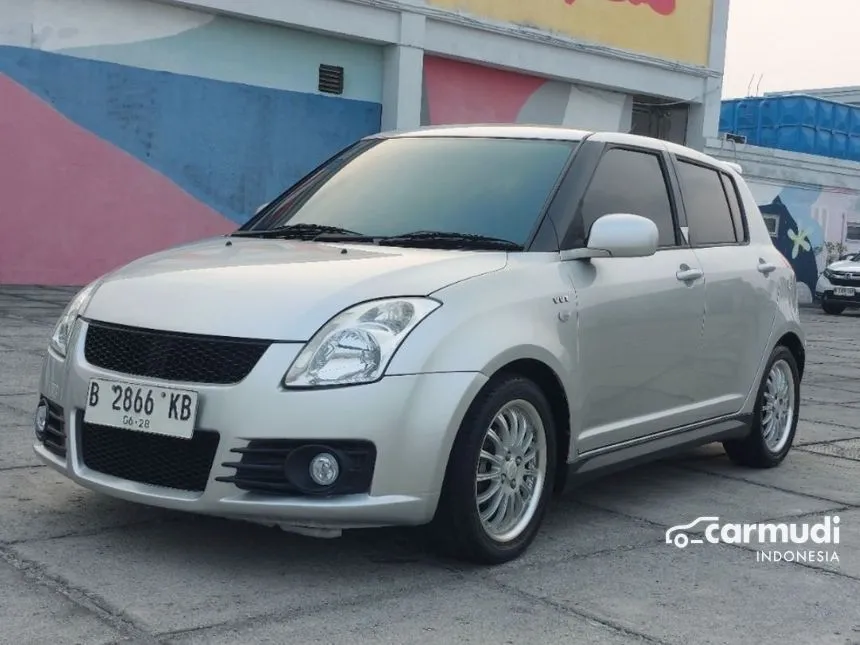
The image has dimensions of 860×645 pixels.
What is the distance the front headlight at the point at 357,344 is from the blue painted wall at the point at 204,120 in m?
12.2

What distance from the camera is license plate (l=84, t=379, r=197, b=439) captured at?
3.94 metres

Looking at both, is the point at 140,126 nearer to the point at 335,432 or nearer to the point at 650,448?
the point at 650,448

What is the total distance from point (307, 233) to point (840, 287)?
20619 millimetres

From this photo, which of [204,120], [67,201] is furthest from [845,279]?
[67,201]

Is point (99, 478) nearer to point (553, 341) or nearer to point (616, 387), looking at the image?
point (553, 341)

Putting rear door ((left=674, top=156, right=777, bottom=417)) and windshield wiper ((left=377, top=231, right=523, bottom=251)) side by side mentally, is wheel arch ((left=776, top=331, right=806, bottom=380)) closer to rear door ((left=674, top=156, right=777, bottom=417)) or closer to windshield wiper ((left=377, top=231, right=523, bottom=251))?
rear door ((left=674, top=156, right=777, bottom=417))

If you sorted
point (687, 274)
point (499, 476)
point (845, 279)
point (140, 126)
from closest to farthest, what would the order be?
point (499, 476) → point (687, 274) → point (140, 126) → point (845, 279)

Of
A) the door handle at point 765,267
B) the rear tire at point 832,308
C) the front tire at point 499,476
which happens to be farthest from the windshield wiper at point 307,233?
the rear tire at point 832,308

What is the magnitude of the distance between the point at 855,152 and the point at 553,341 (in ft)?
91.0

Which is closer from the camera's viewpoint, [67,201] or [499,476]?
[499,476]

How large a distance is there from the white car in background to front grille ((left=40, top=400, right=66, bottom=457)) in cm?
2145

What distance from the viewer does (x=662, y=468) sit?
6.43 meters

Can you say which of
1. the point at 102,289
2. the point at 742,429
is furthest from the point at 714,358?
the point at 102,289

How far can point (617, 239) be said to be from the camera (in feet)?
15.7
